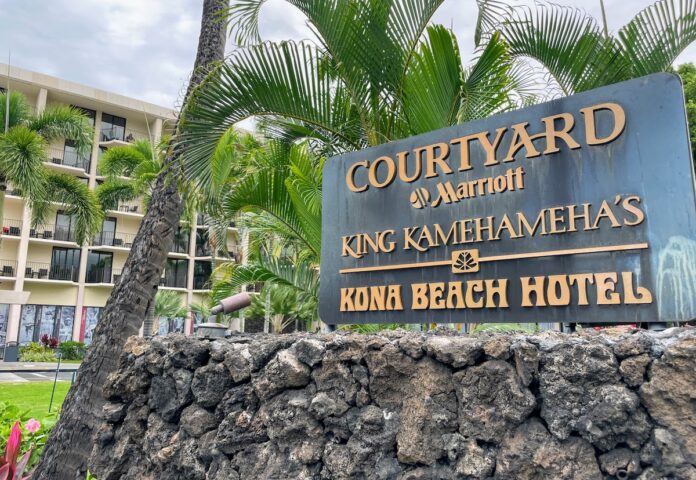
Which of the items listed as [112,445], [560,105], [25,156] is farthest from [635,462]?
[25,156]

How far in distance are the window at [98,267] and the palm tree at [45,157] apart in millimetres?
16251

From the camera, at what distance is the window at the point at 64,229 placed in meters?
31.2

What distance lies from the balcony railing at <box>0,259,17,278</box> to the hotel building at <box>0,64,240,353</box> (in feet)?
0.15

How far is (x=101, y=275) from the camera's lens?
3216 centimetres

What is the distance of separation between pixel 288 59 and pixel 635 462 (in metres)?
3.18

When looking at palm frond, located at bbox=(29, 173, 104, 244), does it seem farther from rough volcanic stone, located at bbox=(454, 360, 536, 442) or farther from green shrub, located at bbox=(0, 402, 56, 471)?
rough volcanic stone, located at bbox=(454, 360, 536, 442)

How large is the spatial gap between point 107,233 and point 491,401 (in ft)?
114

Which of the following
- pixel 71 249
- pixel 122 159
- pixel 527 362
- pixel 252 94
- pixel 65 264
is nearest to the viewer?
pixel 527 362

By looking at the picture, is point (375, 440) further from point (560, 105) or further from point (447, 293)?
point (560, 105)

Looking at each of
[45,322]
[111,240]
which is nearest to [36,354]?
[45,322]

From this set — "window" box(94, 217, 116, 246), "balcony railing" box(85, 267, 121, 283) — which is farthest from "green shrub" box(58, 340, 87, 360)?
"window" box(94, 217, 116, 246)

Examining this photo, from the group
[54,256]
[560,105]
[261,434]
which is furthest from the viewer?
[54,256]

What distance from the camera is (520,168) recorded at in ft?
8.52

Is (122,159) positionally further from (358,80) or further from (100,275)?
(358,80)
